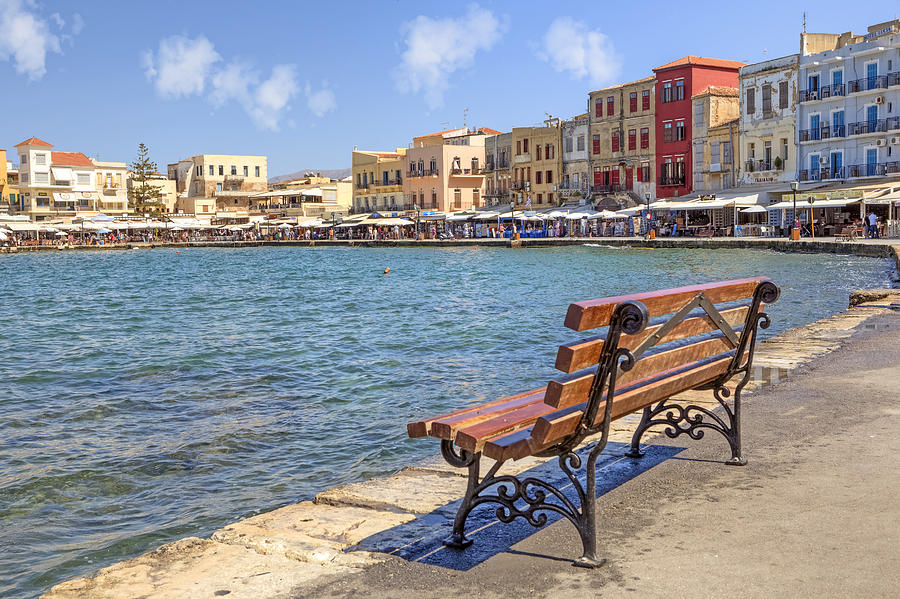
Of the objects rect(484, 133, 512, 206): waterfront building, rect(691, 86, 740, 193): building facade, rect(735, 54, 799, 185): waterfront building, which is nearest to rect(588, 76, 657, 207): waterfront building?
rect(691, 86, 740, 193): building facade

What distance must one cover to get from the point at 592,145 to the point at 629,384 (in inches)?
2550

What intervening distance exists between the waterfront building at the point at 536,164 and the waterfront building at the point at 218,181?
46.5m

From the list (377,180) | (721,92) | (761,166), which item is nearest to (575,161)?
(721,92)

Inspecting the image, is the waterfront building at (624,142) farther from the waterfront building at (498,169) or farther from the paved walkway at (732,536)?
A: the paved walkway at (732,536)

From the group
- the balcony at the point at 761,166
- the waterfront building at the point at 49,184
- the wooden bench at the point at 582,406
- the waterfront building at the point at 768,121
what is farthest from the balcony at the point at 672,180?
the waterfront building at the point at 49,184

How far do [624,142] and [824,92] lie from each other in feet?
55.4

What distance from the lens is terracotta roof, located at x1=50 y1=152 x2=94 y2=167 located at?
4038 inches

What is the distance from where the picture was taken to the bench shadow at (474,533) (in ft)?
12.7

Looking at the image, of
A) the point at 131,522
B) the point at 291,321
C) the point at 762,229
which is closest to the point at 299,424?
the point at 131,522

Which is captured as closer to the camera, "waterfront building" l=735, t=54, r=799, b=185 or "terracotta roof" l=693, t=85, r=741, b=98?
"waterfront building" l=735, t=54, r=799, b=185

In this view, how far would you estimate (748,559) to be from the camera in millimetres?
3666

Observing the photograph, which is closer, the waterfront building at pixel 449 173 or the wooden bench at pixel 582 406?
the wooden bench at pixel 582 406

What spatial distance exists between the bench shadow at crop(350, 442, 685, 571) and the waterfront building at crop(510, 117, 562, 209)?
2608 inches

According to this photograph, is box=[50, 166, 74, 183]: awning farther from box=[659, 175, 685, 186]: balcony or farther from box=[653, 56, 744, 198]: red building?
box=[659, 175, 685, 186]: balcony
